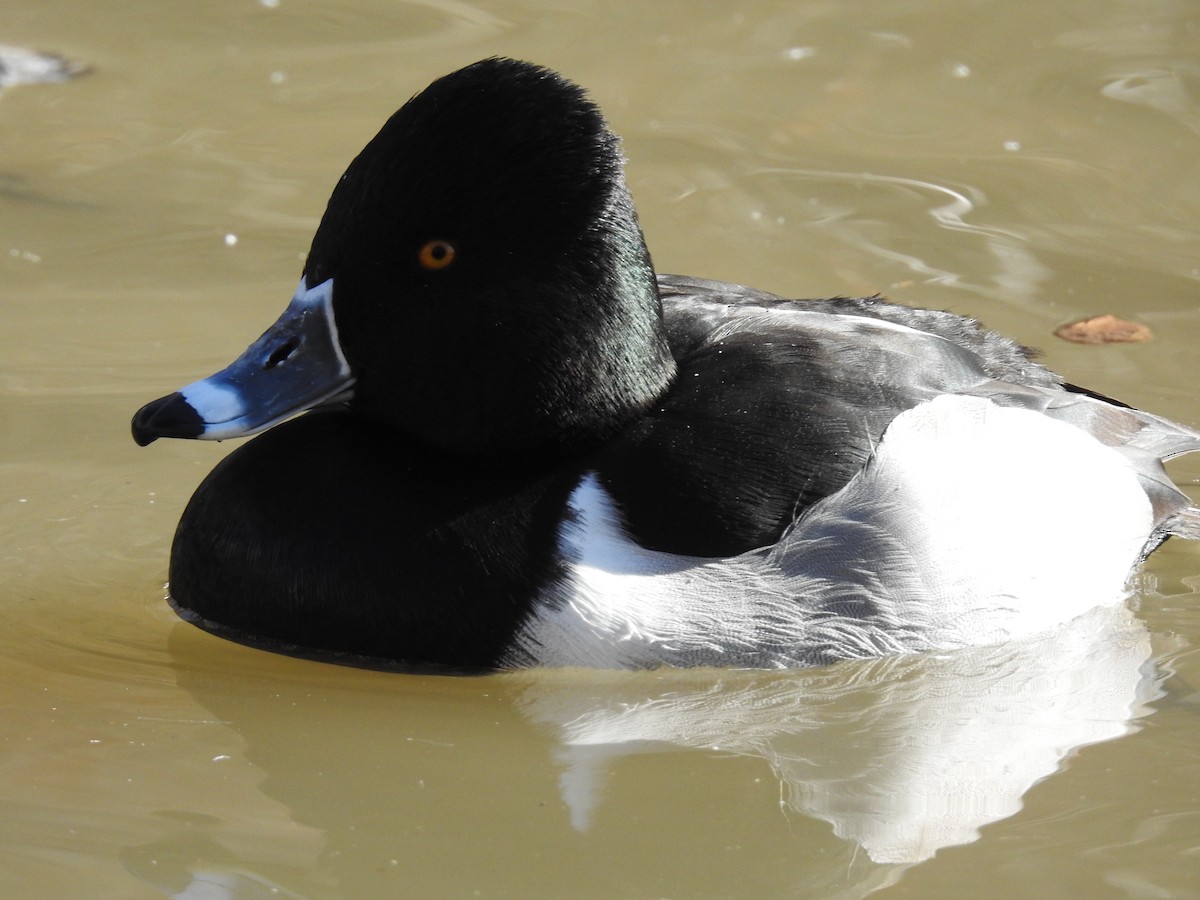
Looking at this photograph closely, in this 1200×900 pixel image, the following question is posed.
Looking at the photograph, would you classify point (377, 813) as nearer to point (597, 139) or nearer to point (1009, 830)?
point (1009, 830)

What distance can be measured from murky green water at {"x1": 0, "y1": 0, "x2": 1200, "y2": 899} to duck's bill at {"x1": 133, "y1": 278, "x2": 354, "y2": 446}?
50cm

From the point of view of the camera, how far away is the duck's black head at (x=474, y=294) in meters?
3.33

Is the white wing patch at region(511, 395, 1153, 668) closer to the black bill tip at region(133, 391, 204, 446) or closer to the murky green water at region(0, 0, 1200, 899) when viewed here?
the murky green water at region(0, 0, 1200, 899)

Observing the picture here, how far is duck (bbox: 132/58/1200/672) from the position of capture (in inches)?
132

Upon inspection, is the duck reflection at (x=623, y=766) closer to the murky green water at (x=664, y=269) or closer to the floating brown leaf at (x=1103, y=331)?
the murky green water at (x=664, y=269)

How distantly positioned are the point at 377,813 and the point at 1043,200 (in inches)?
Answer: 164

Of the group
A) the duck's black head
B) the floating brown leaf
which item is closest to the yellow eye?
the duck's black head

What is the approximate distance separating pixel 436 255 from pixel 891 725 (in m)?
1.33

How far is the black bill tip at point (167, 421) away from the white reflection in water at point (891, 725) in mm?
872

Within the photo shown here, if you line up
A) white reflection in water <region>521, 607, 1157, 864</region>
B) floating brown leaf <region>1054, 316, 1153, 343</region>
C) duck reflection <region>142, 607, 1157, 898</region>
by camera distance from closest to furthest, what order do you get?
duck reflection <region>142, 607, 1157, 898</region> < white reflection in water <region>521, 607, 1157, 864</region> < floating brown leaf <region>1054, 316, 1153, 343</region>

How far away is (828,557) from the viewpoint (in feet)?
11.3

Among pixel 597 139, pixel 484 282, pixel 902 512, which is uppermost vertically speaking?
pixel 597 139

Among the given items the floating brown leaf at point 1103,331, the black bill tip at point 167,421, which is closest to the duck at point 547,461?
the black bill tip at point 167,421

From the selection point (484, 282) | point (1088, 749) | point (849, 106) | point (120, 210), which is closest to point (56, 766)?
point (484, 282)
